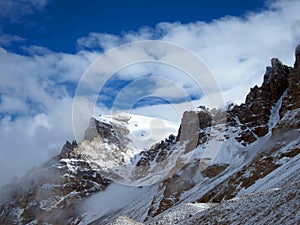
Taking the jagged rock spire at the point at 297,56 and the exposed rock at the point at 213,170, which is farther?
the jagged rock spire at the point at 297,56

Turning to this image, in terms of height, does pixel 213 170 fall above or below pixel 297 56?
below

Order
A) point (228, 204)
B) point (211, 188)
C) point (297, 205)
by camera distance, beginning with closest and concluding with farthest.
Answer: point (297, 205)
point (228, 204)
point (211, 188)

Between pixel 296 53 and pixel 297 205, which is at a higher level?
pixel 296 53

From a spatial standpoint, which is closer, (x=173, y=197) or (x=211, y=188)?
(x=211, y=188)

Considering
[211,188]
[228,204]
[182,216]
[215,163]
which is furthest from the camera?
[215,163]

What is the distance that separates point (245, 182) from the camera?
13212 cm

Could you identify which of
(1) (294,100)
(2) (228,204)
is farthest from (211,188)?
(2) (228,204)

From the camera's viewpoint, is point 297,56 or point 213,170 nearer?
point 213,170

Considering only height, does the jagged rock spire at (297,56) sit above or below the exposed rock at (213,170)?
above

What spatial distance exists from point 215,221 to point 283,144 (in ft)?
343

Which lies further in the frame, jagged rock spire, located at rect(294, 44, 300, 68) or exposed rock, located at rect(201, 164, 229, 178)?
jagged rock spire, located at rect(294, 44, 300, 68)

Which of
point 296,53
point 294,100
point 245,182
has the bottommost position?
point 245,182

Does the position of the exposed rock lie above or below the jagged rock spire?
below

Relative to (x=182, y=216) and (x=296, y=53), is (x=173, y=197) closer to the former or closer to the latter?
(x=296, y=53)
